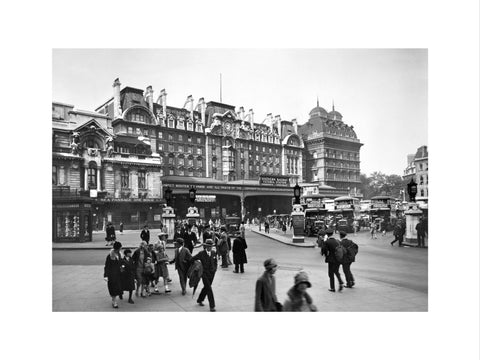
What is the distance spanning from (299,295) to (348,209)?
9791 mm

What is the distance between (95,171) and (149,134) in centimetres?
793

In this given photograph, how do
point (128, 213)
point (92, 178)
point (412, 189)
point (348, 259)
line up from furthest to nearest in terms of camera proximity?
1. point (92, 178)
2. point (128, 213)
3. point (412, 189)
4. point (348, 259)

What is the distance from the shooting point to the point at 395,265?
7.99 meters

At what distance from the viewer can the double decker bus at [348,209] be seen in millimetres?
12289

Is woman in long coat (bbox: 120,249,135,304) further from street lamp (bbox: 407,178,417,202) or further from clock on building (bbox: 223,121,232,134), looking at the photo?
clock on building (bbox: 223,121,232,134)

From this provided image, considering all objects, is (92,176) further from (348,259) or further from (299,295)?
(299,295)

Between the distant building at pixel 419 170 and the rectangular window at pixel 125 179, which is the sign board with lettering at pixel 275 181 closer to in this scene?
the rectangular window at pixel 125 179

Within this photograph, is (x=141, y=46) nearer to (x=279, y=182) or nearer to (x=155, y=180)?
(x=155, y=180)

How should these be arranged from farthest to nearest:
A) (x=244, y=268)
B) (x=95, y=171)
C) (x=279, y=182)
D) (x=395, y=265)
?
(x=279, y=182), (x=95, y=171), (x=244, y=268), (x=395, y=265)

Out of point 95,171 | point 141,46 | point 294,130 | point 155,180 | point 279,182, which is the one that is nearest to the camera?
point 141,46

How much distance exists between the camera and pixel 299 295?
4090mm

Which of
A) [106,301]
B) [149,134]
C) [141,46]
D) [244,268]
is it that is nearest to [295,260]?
[244,268]

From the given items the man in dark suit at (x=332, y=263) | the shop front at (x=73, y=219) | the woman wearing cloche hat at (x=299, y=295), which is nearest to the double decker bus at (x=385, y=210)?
the man in dark suit at (x=332, y=263)

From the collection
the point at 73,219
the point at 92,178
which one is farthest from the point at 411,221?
the point at 92,178
